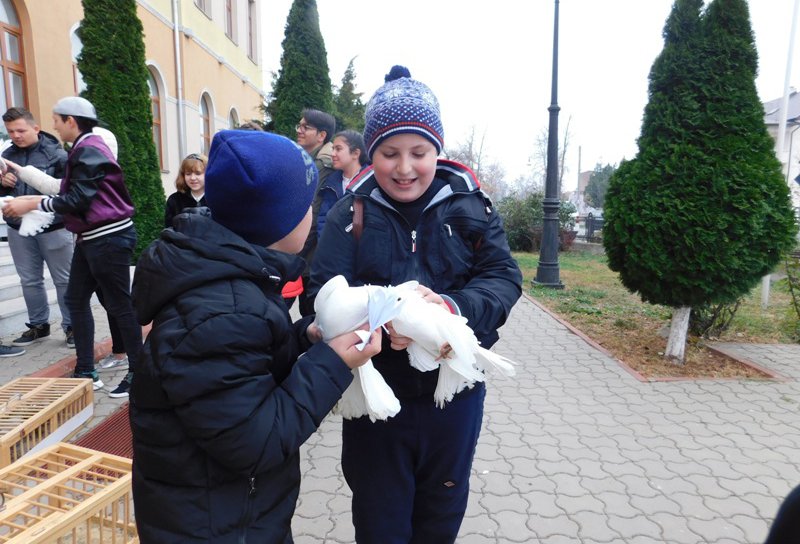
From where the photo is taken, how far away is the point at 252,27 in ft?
71.5

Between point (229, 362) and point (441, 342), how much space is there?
54 centimetres

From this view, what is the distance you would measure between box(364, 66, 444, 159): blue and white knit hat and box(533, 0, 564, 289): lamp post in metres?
8.99

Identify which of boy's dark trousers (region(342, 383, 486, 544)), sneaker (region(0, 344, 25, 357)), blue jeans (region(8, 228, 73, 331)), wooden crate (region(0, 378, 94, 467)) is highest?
blue jeans (region(8, 228, 73, 331))

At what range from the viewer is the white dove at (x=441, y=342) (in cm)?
134

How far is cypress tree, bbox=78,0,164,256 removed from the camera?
8555 millimetres

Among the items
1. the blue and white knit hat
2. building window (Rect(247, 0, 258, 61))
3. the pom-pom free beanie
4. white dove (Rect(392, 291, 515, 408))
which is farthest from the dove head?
building window (Rect(247, 0, 258, 61))

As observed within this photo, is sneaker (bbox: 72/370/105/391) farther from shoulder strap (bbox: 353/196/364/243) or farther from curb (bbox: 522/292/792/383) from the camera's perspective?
curb (bbox: 522/292/792/383)

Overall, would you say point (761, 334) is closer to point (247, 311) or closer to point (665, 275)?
point (665, 275)

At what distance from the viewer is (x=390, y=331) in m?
1.40

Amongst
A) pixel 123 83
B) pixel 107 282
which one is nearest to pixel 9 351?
pixel 107 282

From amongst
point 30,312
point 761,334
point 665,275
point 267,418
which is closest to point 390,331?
point 267,418

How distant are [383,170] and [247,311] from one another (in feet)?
2.38

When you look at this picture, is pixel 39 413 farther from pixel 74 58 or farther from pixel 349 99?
pixel 349 99

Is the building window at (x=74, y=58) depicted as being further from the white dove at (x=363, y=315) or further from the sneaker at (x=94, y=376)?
the white dove at (x=363, y=315)
